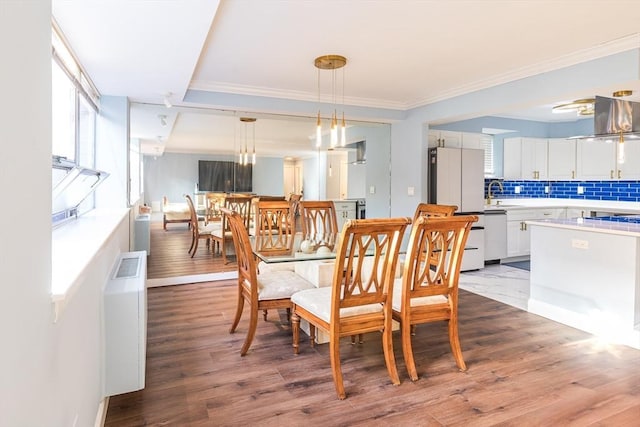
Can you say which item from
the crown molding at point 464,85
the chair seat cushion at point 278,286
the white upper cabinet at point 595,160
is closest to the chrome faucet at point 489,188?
the white upper cabinet at point 595,160

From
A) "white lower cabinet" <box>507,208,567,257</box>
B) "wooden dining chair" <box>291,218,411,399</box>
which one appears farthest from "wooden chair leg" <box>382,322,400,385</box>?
"white lower cabinet" <box>507,208,567,257</box>

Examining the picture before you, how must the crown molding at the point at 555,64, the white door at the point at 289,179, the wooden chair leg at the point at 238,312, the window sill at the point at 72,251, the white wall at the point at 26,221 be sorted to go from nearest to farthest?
the white wall at the point at 26,221
the window sill at the point at 72,251
the wooden chair leg at the point at 238,312
the crown molding at the point at 555,64
the white door at the point at 289,179

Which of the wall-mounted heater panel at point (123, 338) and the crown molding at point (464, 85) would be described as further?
the crown molding at point (464, 85)

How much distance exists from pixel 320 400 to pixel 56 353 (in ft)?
4.81

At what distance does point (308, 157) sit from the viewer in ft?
18.0

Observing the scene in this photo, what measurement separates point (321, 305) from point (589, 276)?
2.48m

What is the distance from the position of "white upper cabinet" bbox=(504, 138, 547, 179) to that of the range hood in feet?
9.53

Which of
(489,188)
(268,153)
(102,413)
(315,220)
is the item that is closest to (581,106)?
(489,188)

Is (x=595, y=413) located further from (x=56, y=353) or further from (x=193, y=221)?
(x=193, y=221)

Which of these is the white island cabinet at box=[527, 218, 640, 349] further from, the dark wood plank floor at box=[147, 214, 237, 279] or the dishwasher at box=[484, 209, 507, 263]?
the dark wood plank floor at box=[147, 214, 237, 279]

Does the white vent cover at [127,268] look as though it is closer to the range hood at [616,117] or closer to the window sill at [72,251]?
the window sill at [72,251]

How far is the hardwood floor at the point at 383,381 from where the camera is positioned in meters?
2.09

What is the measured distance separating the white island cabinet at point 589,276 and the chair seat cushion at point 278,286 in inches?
91.5

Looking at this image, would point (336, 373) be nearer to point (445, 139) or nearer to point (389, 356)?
point (389, 356)
